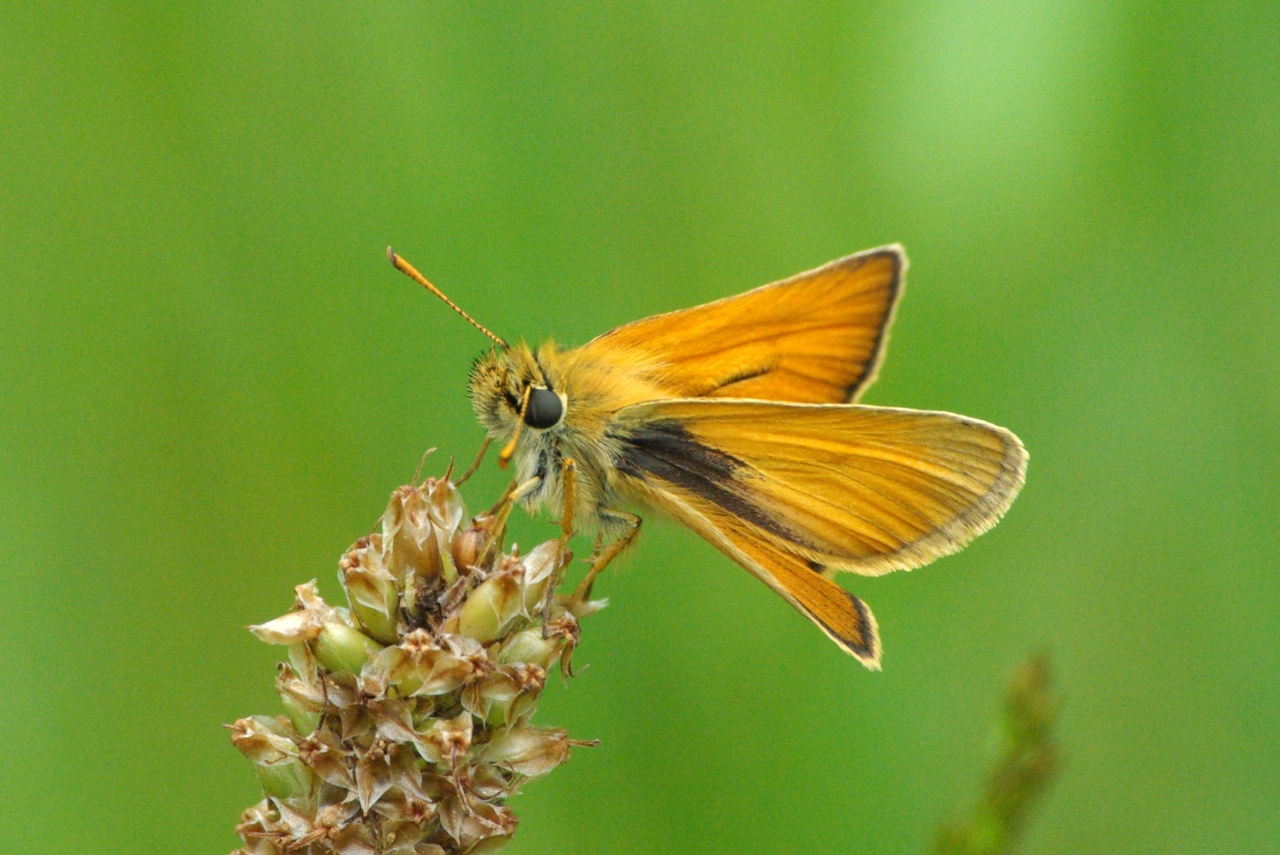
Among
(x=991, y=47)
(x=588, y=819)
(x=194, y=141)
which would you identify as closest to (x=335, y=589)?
(x=588, y=819)

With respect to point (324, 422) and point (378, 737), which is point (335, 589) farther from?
point (378, 737)

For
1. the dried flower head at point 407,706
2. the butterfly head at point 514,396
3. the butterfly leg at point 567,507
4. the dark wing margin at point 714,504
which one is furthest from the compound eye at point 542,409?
the dried flower head at point 407,706

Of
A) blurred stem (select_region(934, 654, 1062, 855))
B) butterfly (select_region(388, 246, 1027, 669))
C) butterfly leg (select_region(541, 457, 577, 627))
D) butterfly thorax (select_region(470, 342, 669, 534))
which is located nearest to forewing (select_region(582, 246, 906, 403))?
butterfly (select_region(388, 246, 1027, 669))

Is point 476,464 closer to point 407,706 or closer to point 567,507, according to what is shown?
point 567,507

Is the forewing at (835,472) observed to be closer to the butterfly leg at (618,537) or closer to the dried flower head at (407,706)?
the butterfly leg at (618,537)

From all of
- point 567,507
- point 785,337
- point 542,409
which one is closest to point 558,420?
→ point 542,409

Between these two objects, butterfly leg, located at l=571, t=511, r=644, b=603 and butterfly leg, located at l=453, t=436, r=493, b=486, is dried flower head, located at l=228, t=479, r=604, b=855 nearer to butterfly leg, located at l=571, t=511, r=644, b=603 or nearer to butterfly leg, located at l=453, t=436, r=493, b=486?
butterfly leg, located at l=453, t=436, r=493, b=486
